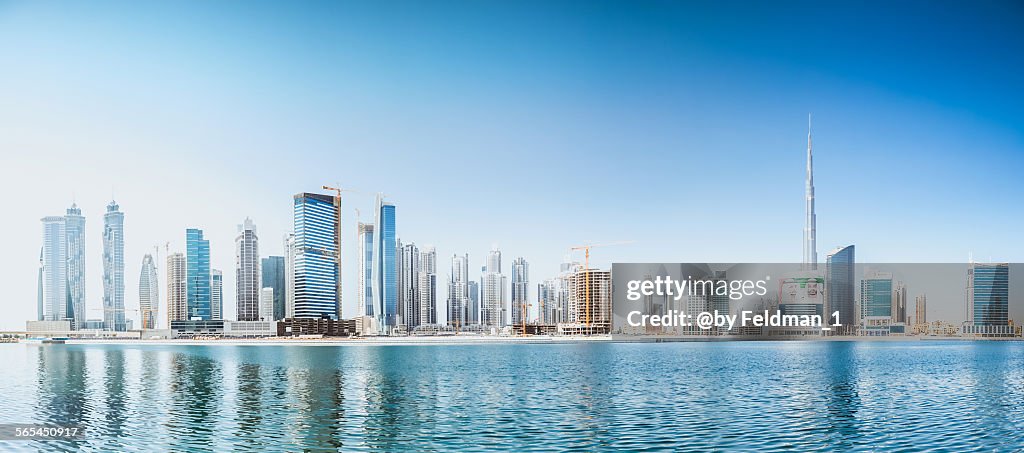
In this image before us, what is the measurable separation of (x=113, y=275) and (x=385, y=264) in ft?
233

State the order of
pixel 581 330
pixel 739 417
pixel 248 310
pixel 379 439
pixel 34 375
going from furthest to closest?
pixel 248 310
pixel 581 330
pixel 34 375
pixel 739 417
pixel 379 439

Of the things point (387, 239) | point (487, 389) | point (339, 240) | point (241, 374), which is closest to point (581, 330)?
point (387, 239)

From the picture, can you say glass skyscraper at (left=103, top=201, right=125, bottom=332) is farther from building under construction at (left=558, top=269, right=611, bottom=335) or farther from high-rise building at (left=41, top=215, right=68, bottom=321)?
building under construction at (left=558, top=269, right=611, bottom=335)

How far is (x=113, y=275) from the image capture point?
180 metres

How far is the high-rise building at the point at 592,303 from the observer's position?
147m

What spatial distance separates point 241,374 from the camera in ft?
146

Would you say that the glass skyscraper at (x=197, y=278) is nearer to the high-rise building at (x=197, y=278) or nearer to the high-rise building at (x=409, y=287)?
the high-rise building at (x=197, y=278)

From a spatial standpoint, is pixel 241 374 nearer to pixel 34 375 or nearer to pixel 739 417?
pixel 34 375

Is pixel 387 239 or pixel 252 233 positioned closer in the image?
pixel 387 239

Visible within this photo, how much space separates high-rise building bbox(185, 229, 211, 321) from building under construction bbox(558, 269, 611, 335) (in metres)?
80.3

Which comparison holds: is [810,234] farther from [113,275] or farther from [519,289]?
[113,275]

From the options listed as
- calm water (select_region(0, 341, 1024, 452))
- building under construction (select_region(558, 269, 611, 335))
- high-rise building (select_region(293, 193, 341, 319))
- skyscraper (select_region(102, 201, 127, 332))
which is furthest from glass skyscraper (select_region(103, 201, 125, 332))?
calm water (select_region(0, 341, 1024, 452))

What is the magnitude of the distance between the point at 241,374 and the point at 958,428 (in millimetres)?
36940

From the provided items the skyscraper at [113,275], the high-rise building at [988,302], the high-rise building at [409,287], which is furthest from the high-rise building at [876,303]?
the skyscraper at [113,275]
